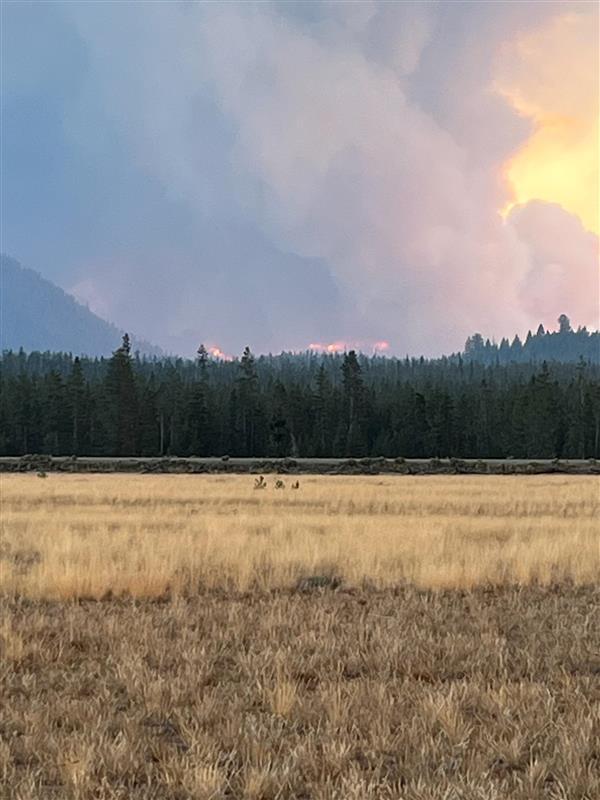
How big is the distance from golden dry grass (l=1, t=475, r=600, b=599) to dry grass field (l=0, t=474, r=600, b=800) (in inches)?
3.1

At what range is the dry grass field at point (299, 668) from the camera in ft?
17.0

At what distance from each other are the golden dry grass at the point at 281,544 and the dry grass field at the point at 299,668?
80mm

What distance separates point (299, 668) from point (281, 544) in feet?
29.5

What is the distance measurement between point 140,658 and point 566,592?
676 centimetres

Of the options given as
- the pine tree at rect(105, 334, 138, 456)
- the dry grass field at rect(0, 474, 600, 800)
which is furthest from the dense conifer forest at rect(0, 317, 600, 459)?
the dry grass field at rect(0, 474, 600, 800)

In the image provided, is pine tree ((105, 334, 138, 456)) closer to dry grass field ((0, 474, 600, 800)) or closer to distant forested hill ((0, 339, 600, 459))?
distant forested hill ((0, 339, 600, 459))

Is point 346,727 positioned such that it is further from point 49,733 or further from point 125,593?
point 125,593

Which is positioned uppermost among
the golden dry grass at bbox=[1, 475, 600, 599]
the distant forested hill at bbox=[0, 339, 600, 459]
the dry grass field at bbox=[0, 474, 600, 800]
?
the distant forested hill at bbox=[0, 339, 600, 459]

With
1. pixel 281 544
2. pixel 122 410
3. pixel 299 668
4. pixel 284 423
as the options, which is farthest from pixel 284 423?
pixel 299 668

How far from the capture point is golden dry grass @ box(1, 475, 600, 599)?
1253 cm

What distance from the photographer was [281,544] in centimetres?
1650

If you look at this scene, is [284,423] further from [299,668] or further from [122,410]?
[299,668]

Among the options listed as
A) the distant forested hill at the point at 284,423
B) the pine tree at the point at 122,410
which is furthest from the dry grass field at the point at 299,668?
the distant forested hill at the point at 284,423

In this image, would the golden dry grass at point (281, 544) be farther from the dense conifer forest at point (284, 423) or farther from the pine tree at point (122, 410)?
the dense conifer forest at point (284, 423)
